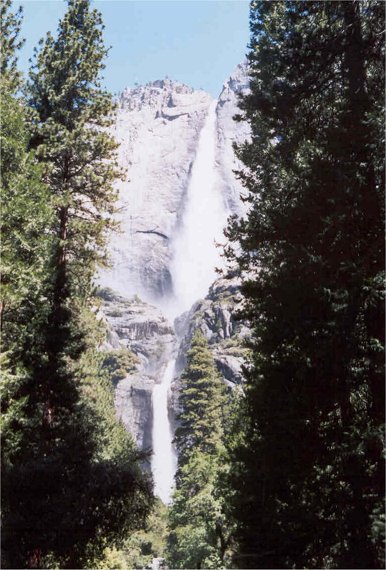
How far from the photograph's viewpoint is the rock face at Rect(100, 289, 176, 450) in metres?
92.0

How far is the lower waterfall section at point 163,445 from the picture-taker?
86.9 metres

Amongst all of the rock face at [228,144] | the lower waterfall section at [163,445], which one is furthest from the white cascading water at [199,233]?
the lower waterfall section at [163,445]

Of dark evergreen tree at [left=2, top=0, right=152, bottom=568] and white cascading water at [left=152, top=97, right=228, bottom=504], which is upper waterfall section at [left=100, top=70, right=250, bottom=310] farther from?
dark evergreen tree at [left=2, top=0, right=152, bottom=568]

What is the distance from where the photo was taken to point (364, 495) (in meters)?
8.80

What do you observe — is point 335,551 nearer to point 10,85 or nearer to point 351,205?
point 351,205

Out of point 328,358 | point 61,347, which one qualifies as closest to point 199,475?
point 61,347

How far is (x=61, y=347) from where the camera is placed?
16703 mm

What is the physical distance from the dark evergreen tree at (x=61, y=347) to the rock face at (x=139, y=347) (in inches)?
2881

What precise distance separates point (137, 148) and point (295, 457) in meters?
190

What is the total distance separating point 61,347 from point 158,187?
161619 millimetres

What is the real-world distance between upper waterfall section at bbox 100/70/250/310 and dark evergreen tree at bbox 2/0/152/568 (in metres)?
119

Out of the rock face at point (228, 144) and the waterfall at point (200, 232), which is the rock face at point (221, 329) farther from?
the rock face at point (228, 144)

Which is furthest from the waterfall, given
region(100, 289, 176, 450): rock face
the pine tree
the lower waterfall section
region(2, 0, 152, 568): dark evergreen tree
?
region(2, 0, 152, 568): dark evergreen tree

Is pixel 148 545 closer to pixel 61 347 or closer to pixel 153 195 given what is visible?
pixel 61 347
